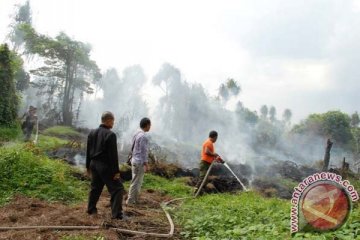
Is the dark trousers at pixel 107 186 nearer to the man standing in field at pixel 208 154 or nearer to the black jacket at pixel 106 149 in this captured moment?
the black jacket at pixel 106 149

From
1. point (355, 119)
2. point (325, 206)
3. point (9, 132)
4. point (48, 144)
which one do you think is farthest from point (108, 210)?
point (355, 119)

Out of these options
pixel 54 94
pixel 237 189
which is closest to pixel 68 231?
pixel 237 189

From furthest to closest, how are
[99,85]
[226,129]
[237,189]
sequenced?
[226,129] → [99,85] → [237,189]

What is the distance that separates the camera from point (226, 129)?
54.8 m

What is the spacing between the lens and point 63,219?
598 centimetres

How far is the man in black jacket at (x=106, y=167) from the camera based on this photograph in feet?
20.8

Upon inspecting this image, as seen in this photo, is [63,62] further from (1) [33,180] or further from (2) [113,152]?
(2) [113,152]

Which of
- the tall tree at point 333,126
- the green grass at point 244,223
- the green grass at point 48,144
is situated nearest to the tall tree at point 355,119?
the tall tree at point 333,126

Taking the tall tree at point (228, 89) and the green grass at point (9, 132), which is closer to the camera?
the green grass at point (9, 132)

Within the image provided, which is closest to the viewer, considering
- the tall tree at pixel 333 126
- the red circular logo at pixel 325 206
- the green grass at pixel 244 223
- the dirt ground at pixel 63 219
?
the red circular logo at pixel 325 206

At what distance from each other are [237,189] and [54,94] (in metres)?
31.0

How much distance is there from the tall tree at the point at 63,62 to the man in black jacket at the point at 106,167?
31.8 metres

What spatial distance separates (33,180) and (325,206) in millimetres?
7017

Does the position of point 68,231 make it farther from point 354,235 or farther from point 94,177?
point 354,235
